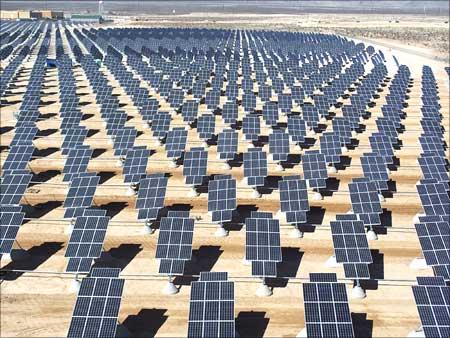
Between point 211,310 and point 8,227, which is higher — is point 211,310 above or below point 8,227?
above

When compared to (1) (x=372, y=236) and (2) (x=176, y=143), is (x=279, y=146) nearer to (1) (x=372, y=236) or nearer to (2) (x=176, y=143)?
(2) (x=176, y=143)

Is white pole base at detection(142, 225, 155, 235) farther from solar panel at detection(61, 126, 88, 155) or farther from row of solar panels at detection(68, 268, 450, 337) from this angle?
solar panel at detection(61, 126, 88, 155)

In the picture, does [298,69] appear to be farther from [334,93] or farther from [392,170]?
[392,170]

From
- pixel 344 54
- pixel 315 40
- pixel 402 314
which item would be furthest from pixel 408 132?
pixel 315 40

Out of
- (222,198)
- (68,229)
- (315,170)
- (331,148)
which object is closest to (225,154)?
(315,170)

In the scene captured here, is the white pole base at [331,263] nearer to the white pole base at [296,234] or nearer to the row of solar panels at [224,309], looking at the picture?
the white pole base at [296,234]

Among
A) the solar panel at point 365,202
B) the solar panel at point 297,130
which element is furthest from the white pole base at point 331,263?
the solar panel at point 297,130

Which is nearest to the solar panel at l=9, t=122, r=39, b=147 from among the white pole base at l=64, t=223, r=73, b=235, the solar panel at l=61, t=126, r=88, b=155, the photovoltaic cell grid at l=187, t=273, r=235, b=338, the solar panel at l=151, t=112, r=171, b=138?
the solar panel at l=61, t=126, r=88, b=155
